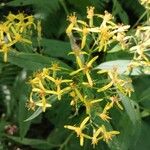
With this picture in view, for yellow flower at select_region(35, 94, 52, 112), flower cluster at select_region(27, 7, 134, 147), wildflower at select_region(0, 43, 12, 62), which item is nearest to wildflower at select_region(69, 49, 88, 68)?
flower cluster at select_region(27, 7, 134, 147)

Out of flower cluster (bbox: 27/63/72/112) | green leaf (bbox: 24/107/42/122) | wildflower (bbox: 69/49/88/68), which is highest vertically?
wildflower (bbox: 69/49/88/68)

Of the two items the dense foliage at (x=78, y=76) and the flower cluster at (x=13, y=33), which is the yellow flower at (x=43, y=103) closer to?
the dense foliage at (x=78, y=76)

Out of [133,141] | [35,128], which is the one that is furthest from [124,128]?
[35,128]

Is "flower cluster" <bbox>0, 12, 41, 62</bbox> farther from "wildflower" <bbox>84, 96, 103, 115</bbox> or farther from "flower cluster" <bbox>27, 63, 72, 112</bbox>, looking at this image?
"wildflower" <bbox>84, 96, 103, 115</bbox>

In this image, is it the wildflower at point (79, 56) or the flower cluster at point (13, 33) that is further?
the flower cluster at point (13, 33)

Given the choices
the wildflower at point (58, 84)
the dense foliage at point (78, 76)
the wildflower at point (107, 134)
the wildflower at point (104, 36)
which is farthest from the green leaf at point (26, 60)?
the wildflower at point (107, 134)

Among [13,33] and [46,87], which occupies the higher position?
[13,33]

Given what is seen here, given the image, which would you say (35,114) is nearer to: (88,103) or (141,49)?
(88,103)

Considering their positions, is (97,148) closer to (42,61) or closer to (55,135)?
(55,135)

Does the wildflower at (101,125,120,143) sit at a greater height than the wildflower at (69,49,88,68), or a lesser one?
lesser

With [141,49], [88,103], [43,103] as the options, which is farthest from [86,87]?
[141,49]
